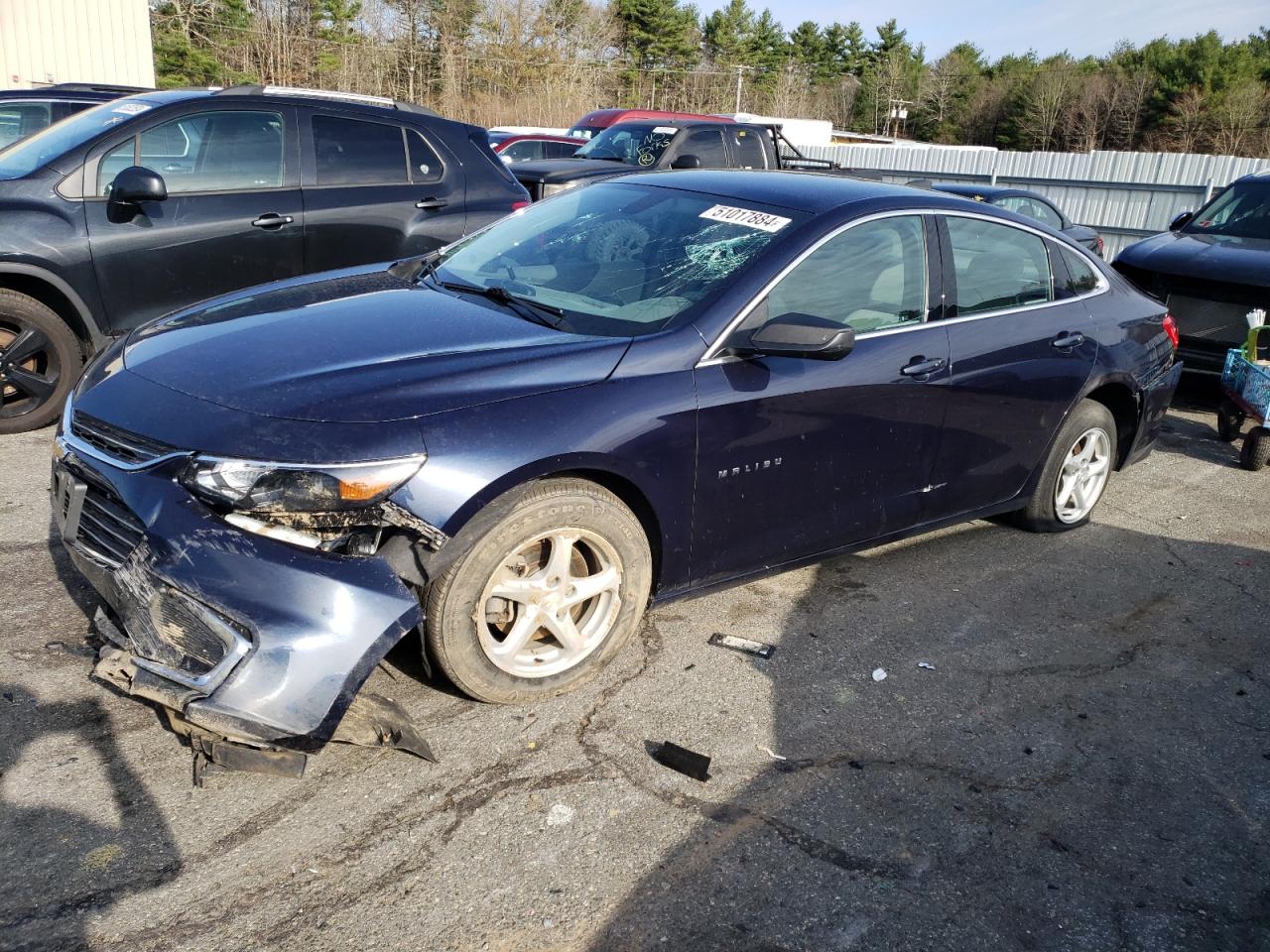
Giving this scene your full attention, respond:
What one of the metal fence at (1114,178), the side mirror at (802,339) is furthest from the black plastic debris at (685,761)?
the metal fence at (1114,178)

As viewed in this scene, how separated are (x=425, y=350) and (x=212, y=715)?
4.27 feet

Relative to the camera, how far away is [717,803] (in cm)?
301

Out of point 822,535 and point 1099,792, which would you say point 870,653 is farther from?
point 1099,792

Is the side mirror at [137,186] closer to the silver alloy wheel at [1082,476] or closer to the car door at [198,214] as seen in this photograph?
the car door at [198,214]

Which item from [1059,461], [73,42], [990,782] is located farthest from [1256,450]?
[73,42]

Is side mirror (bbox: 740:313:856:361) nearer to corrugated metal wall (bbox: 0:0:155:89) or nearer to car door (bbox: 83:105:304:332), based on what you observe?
car door (bbox: 83:105:304:332)

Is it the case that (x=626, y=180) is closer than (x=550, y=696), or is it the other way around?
(x=550, y=696)

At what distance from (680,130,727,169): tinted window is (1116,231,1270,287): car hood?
565 centimetres

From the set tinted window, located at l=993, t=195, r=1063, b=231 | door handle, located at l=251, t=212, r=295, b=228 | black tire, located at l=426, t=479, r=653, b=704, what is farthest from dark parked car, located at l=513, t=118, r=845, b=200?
black tire, located at l=426, t=479, r=653, b=704

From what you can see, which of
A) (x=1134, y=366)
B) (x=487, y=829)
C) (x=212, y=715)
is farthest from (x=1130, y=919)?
(x=1134, y=366)

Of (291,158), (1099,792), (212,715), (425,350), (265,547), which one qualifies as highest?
(291,158)

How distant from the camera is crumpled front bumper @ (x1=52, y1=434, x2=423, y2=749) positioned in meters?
2.72

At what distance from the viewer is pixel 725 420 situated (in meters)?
3.58

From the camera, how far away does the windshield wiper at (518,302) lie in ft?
12.1
